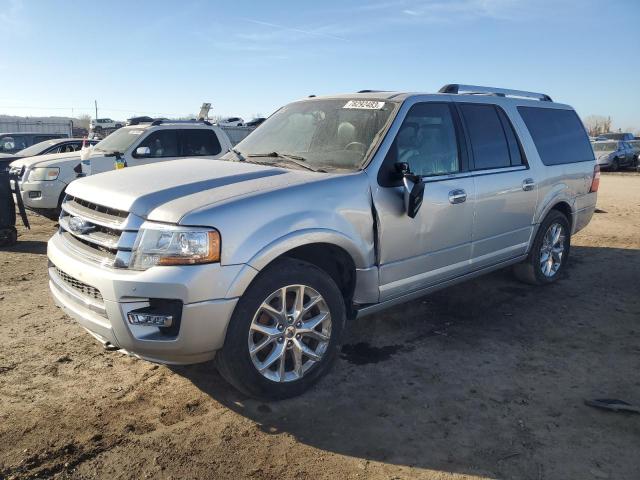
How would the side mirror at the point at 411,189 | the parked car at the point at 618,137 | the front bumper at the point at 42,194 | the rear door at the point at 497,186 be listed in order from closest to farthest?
1. the side mirror at the point at 411,189
2. the rear door at the point at 497,186
3. the front bumper at the point at 42,194
4. the parked car at the point at 618,137

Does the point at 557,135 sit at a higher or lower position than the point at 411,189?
higher

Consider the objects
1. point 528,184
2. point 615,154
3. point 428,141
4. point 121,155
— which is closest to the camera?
point 428,141

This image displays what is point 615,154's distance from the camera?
25641 mm

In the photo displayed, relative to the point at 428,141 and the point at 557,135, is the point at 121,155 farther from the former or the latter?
the point at 557,135

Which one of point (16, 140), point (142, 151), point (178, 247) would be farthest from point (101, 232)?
point (16, 140)

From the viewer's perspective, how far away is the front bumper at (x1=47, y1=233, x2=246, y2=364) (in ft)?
9.22

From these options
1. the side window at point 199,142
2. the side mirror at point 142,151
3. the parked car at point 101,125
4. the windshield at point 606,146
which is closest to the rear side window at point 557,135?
the side window at point 199,142

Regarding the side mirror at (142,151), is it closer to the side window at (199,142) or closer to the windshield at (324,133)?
the side window at (199,142)

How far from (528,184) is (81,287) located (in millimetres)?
4036

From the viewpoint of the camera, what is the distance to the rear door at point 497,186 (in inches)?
178

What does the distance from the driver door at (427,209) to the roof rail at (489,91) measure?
43 cm

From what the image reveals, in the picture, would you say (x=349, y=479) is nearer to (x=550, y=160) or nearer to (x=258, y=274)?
(x=258, y=274)

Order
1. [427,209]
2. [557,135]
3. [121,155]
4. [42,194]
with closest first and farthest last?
[427,209] < [557,135] < [42,194] < [121,155]

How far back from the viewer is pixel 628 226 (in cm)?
975
